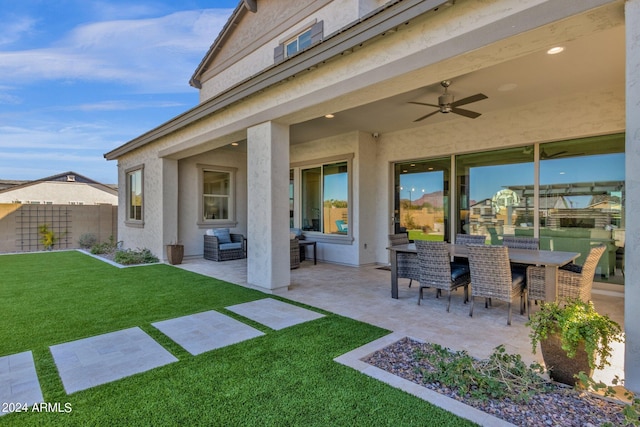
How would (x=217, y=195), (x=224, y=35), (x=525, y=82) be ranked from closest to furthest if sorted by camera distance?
(x=525, y=82), (x=224, y=35), (x=217, y=195)

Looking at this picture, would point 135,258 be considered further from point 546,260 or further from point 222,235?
point 546,260

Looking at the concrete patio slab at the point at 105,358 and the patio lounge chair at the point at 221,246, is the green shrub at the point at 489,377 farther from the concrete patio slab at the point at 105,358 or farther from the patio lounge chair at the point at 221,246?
the patio lounge chair at the point at 221,246

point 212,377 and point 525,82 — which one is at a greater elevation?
point 525,82

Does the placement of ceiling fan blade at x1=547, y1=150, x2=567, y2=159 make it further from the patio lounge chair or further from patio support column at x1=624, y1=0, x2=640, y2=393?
the patio lounge chair

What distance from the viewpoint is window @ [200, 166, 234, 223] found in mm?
9624

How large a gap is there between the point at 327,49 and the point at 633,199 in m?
3.31

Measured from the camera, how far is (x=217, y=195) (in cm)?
991

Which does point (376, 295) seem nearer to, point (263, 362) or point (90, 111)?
point (263, 362)

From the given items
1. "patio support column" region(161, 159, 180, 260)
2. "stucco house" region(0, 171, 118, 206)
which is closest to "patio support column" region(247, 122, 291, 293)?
"patio support column" region(161, 159, 180, 260)

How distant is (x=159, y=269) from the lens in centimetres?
746

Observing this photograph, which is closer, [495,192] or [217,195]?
[495,192]

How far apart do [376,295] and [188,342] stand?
2.99 m

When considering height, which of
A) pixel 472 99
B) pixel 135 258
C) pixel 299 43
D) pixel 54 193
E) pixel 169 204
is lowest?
pixel 135 258

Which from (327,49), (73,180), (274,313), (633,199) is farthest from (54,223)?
(73,180)
